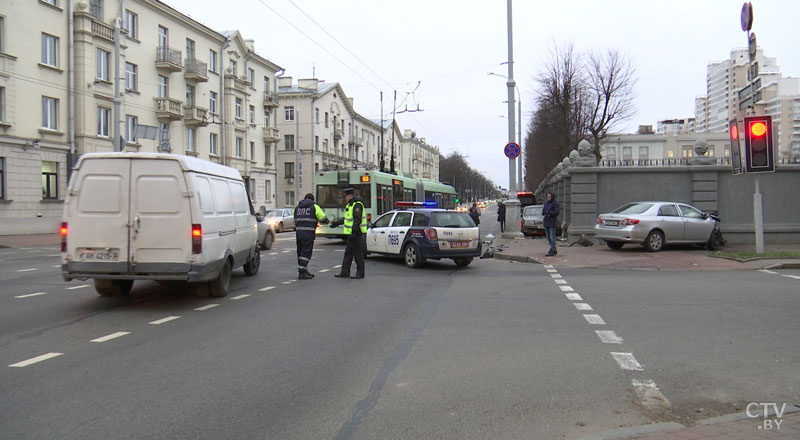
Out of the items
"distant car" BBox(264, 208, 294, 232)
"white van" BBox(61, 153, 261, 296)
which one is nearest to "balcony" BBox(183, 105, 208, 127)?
"distant car" BBox(264, 208, 294, 232)

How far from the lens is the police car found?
14.1m

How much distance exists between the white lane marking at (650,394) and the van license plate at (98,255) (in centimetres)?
693

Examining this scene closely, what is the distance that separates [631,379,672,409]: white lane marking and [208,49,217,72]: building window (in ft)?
140

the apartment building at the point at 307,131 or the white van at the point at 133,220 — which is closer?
the white van at the point at 133,220

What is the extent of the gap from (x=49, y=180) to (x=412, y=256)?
22.6m

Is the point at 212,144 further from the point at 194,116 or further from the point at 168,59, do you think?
the point at 168,59

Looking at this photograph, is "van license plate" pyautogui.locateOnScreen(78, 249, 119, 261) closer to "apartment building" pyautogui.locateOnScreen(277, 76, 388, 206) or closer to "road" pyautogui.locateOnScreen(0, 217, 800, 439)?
"road" pyautogui.locateOnScreen(0, 217, 800, 439)

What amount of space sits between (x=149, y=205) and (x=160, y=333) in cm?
219

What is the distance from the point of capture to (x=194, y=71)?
39.2m

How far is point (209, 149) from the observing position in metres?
42.6

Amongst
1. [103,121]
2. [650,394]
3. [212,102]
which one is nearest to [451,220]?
[650,394]

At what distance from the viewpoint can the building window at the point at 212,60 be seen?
42.6 meters

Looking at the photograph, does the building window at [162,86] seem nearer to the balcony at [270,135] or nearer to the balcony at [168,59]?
the balcony at [168,59]

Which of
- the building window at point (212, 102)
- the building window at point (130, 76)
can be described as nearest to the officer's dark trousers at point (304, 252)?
the building window at point (130, 76)
